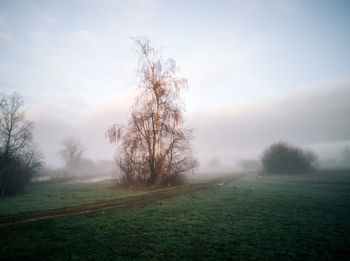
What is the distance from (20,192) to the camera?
43.3 feet

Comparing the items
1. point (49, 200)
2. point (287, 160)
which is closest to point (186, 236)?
point (49, 200)

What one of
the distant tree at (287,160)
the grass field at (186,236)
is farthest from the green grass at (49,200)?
the distant tree at (287,160)

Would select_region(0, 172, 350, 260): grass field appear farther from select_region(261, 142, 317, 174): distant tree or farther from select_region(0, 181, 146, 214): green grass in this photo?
select_region(261, 142, 317, 174): distant tree

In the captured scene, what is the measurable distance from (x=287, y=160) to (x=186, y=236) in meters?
38.0

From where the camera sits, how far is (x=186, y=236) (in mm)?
4062

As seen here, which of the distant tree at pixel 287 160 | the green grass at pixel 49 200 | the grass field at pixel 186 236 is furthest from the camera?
the distant tree at pixel 287 160

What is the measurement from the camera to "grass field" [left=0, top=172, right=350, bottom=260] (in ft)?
10.4

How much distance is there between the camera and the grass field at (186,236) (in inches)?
125

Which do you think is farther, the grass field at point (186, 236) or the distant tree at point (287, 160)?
the distant tree at point (287, 160)

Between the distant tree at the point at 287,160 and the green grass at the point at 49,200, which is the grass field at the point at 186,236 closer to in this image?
the green grass at the point at 49,200

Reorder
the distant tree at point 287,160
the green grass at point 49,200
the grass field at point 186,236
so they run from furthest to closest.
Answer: the distant tree at point 287,160 → the green grass at point 49,200 → the grass field at point 186,236

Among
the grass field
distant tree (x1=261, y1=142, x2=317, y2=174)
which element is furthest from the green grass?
distant tree (x1=261, y1=142, x2=317, y2=174)

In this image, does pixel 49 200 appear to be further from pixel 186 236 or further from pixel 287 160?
pixel 287 160

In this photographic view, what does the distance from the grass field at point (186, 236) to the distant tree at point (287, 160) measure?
3274 centimetres
